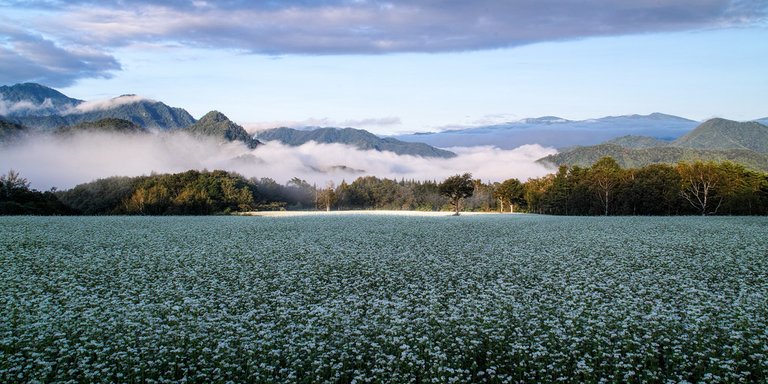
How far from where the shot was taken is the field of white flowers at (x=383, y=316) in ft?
30.5

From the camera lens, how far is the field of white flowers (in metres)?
9.30

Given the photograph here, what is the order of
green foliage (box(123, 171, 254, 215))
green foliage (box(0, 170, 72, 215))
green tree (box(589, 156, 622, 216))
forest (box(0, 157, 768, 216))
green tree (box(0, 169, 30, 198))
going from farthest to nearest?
1. green tree (box(589, 156, 622, 216))
2. green foliage (box(123, 171, 254, 215))
3. forest (box(0, 157, 768, 216))
4. green tree (box(0, 169, 30, 198))
5. green foliage (box(0, 170, 72, 215))

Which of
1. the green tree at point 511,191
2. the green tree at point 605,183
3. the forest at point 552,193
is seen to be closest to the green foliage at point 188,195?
the forest at point 552,193

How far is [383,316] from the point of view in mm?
12930

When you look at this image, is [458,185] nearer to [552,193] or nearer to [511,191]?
[552,193]

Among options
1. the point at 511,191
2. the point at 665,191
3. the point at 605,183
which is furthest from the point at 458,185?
the point at 511,191

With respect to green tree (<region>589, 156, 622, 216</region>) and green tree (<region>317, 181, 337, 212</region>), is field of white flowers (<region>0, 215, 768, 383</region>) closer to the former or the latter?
green tree (<region>589, 156, 622, 216</region>)

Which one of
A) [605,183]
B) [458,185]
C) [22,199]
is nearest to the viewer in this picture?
[22,199]

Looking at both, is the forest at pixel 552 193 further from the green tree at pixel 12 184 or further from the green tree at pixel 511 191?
the green tree at pixel 511 191

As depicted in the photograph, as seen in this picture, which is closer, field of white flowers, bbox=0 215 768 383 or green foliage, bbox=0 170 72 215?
field of white flowers, bbox=0 215 768 383

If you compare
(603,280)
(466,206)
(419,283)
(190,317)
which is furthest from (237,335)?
(466,206)

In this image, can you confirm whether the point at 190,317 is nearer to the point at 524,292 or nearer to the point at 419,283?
the point at 419,283

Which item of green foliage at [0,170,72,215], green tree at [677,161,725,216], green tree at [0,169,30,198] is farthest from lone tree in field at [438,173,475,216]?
green tree at [0,169,30,198]

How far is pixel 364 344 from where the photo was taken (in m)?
10.7
